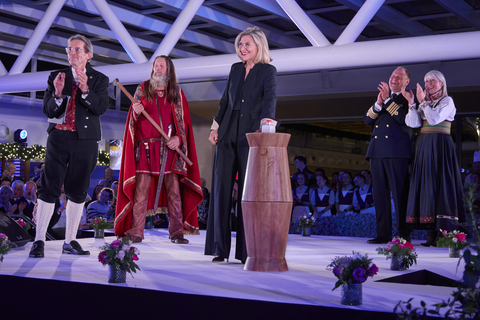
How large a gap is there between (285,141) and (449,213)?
2.43m

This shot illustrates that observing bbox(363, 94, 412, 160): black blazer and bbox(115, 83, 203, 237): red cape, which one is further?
bbox(363, 94, 412, 160): black blazer

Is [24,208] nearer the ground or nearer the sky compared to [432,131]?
nearer the ground

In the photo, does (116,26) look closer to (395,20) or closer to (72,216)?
(72,216)

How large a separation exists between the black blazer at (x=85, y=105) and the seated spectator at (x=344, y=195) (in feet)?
15.0

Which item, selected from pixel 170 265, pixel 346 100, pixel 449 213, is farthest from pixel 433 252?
pixel 346 100

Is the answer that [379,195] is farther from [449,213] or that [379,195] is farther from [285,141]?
[285,141]

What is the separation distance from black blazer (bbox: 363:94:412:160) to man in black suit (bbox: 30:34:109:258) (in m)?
2.53

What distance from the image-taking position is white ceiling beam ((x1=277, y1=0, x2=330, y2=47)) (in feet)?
20.4

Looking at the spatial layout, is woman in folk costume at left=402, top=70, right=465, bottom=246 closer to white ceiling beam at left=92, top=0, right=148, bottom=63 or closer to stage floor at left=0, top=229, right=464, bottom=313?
stage floor at left=0, top=229, right=464, bottom=313

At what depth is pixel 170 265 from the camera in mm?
3281

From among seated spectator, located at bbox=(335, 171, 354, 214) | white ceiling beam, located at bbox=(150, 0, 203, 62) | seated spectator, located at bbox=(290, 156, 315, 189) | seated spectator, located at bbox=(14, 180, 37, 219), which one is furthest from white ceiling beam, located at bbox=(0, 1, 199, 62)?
seated spectator, located at bbox=(335, 171, 354, 214)

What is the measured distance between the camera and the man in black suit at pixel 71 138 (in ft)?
12.3

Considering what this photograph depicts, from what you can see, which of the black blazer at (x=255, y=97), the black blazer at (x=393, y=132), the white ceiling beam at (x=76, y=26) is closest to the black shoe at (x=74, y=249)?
the black blazer at (x=255, y=97)

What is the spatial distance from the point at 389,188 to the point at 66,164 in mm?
2898
